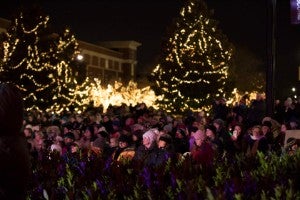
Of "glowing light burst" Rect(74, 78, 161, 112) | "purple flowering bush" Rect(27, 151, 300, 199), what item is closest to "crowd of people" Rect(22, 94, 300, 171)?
"purple flowering bush" Rect(27, 151, 300, 199)

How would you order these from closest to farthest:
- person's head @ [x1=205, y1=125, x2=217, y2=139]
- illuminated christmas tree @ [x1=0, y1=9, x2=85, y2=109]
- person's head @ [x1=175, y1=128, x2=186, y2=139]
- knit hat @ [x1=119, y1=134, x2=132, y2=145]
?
1. knit hat @ [x1=119, y1=134, x2=132, y2=145]
2. person's head @ [x1=205, y1=125, x2=217, y2=139]
3. person's head @ [x1=175, y1=128, x2=186, y2=139]
4. illuminated christmas tree @ [x1=0, y1=9, x2=85, y2=109]

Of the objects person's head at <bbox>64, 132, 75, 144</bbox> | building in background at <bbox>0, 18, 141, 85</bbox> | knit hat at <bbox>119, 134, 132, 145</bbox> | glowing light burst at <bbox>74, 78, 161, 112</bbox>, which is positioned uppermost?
building in background at <bbox>0, 18, 141, 85</bbox>

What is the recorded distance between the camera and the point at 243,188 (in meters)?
5.09

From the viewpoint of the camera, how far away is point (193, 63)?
39.7 m

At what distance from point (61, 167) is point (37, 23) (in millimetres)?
33509

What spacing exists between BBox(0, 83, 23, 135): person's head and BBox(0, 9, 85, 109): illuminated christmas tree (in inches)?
1361

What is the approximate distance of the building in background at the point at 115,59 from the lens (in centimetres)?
9444

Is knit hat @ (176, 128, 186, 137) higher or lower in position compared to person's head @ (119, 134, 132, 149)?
higher

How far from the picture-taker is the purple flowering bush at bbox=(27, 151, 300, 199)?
509cm

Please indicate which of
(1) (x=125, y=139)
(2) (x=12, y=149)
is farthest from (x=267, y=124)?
(2) (x=12, y=149)

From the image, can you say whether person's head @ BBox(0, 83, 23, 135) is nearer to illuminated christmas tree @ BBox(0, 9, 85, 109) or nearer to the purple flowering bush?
the purple flowering bush

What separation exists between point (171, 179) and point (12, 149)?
1.81m

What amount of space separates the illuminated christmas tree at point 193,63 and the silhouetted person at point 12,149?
115 feet

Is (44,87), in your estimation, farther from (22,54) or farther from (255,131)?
(255,131)
